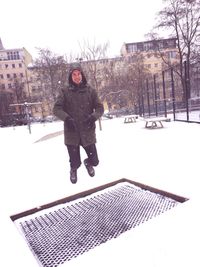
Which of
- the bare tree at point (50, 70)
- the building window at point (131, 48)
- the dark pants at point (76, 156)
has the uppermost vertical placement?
the building window at point (131, 48)

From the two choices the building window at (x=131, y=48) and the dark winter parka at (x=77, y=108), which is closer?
the dark winter parka at (x=77, y=108)

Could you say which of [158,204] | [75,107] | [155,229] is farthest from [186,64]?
[155,229]

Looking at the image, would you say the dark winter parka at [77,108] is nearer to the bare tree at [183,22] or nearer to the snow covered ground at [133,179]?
the snow covered ground at [133,179]

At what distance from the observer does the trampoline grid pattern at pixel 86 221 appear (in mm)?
1864

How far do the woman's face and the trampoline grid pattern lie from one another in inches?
58.5

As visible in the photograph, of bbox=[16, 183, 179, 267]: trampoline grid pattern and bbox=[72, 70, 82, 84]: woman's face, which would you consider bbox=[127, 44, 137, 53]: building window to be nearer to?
bbox=[72, 70, 82, 84]: woman's face

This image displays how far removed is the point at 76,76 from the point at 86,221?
5.98 feet

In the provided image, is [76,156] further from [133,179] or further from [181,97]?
[181,97]

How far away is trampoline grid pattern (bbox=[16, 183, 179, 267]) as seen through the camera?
6.11ft

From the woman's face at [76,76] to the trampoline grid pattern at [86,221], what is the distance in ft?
4.88

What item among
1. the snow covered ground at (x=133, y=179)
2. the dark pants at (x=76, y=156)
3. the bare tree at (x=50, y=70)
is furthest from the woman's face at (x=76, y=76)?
the bare tree at (x=50, y=70)

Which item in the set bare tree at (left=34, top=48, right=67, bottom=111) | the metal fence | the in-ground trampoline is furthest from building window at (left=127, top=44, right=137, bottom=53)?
the in-ground trampoline

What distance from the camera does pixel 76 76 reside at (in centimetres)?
312

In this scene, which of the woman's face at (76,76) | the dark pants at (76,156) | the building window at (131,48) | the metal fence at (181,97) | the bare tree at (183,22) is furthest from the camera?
the building window at (131,48)
